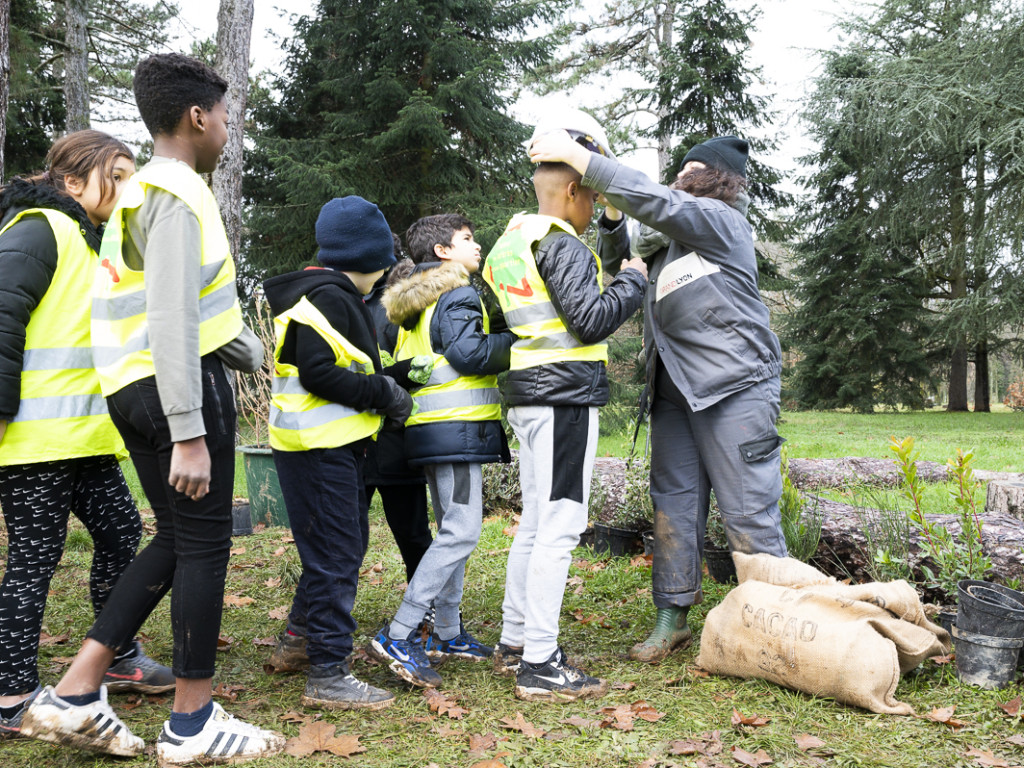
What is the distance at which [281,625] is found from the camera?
4.09 meters

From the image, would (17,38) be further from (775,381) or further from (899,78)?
(899,78)

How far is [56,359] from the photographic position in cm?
271

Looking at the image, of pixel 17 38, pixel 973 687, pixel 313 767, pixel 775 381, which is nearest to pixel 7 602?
pixel 313 767

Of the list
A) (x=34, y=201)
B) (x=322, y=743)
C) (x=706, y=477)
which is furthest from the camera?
(x=706, y=477)

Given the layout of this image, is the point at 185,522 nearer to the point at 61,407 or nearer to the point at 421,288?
the point at 61,407

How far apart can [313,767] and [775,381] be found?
88.0 inches

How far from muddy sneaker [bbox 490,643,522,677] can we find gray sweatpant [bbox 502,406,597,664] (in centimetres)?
18

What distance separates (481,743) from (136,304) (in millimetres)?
1752

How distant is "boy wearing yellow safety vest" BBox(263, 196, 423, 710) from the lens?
2818 millimetres

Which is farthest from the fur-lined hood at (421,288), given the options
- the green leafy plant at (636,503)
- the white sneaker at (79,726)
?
the green leafy plant at (636,503)

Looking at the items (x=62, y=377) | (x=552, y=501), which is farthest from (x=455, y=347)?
(x=62, y=377)

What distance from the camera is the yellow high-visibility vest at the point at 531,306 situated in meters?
3.02

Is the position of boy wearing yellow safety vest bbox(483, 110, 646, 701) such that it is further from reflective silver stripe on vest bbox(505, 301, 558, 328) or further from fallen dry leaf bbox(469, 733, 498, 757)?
fallen dry leaf bbox(469, 733, 498, 757)

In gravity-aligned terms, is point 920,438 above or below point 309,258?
below
